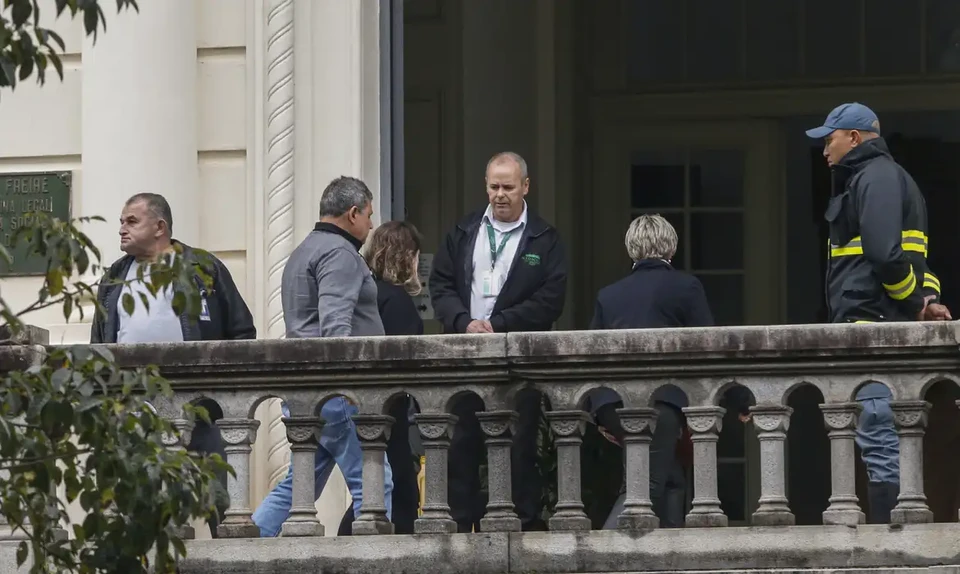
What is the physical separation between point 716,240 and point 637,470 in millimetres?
7342

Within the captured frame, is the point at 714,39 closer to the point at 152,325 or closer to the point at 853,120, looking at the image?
the point at 853,120

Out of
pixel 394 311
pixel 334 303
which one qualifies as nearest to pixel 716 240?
pixel 394 311

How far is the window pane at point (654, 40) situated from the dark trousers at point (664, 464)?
23.2 ft

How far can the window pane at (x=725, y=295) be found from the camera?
16.0 metres

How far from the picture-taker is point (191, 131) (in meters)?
11.2

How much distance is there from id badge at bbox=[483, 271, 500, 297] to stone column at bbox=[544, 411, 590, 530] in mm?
1112

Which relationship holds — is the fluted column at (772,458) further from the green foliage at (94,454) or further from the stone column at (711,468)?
the green foliage at (94,454)

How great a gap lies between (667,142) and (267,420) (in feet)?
19.4

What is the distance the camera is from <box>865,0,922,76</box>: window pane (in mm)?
15711

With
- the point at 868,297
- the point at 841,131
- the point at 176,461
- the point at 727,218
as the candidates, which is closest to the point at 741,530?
the point at 868,297

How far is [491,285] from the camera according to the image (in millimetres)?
9875

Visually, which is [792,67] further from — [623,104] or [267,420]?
[267,420]

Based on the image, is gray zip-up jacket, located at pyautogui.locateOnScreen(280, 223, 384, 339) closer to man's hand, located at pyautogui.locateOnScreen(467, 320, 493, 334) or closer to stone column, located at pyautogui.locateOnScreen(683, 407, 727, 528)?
man's hand, located at pyautogui.locateOnScreen(467, 320, 493, 334)

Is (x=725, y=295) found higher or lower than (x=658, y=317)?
higher
